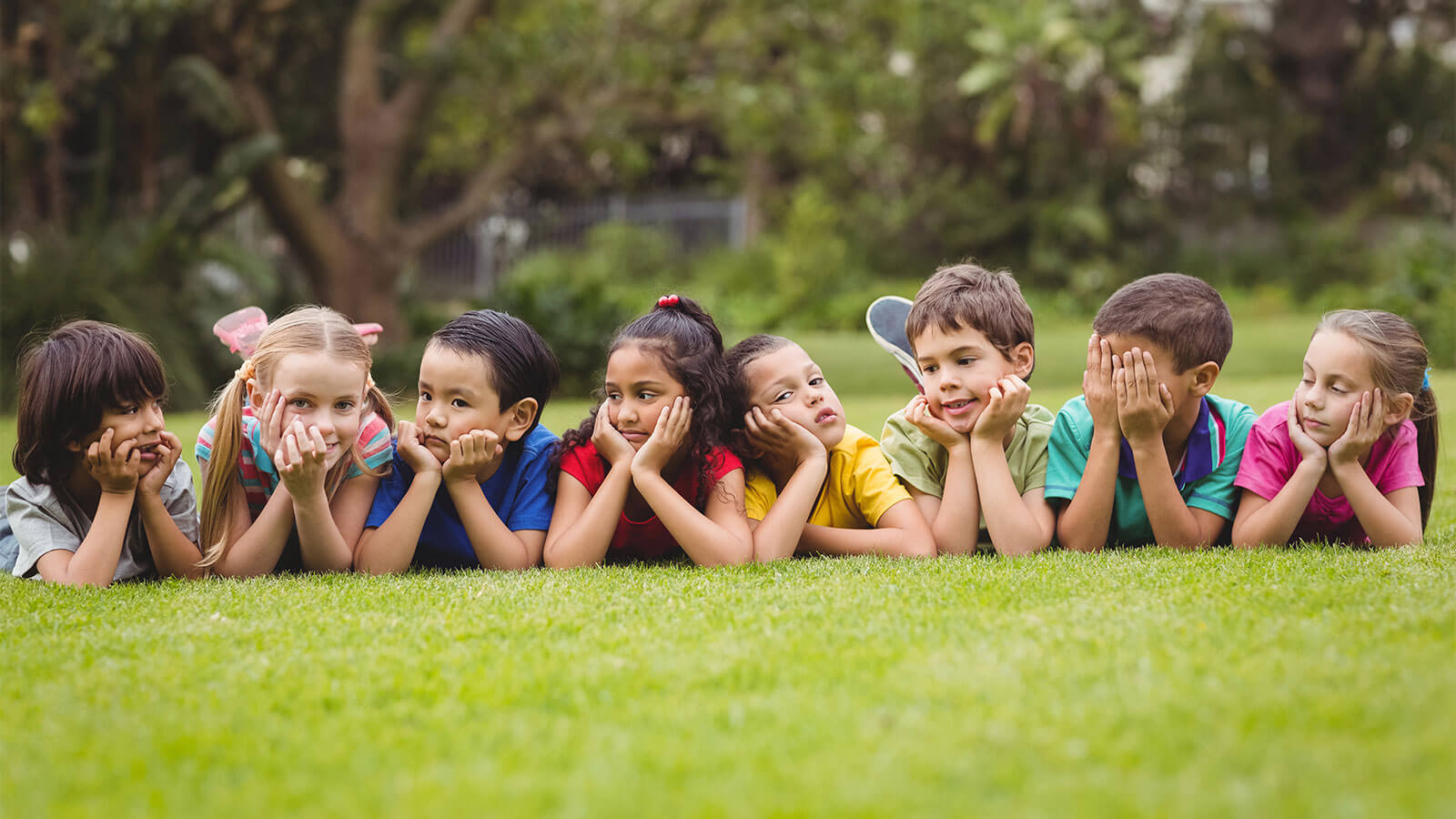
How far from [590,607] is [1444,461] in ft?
17.6

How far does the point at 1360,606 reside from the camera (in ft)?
9.91

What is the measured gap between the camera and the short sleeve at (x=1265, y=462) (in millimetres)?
4129

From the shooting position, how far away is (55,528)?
3.96m

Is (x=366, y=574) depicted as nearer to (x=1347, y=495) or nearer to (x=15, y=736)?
(x=15, y=736)

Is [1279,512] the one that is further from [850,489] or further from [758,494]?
[758,494]

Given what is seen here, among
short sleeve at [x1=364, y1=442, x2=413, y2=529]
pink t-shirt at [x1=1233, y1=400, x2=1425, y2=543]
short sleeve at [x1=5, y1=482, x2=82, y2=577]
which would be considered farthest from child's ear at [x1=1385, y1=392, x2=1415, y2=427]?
short sleeve at [x1=5, y1=482, x2=82, y2=577]

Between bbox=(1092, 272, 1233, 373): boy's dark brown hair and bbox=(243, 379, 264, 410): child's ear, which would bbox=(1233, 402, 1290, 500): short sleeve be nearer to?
bbox=(1092, 272, 1233, 373): boy's dark brown hair

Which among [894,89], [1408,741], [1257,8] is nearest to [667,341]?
[1408,741]

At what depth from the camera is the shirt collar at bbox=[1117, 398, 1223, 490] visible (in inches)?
167

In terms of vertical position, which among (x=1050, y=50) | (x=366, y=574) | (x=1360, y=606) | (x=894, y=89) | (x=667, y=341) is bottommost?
(x=366, y=574)

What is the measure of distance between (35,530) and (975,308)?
315 cm

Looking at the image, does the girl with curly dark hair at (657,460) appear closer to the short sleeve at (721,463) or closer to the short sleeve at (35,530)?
the short sleeve at (721,463)

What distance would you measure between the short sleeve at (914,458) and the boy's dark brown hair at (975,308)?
354 millimetres

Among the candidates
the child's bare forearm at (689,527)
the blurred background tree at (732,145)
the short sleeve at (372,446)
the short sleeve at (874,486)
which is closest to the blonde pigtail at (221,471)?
the short sleeve at (372,446)
